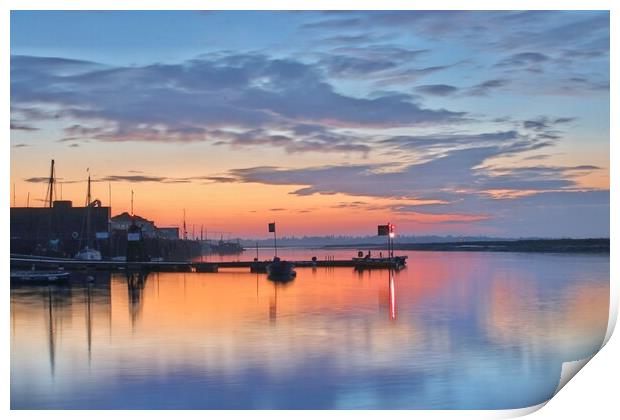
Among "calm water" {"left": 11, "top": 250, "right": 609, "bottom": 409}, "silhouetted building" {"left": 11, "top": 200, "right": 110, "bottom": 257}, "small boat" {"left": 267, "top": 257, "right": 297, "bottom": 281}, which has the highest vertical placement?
"silhouetted building" {"left": 11, "top": 200, "right": 110, "bottom": 257}

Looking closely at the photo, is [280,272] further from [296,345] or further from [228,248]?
[228,248]

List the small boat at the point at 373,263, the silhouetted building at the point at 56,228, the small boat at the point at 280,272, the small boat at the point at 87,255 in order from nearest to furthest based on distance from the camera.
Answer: the small boat at the point at 280,272, the silhouetted building at the point at 56,228, the small boat at the point at 373,263, the small boat at the point at 87,255

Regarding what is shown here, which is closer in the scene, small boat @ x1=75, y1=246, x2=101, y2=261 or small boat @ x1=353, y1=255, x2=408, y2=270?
small boat @ x1=353, y1=255, x2=408, y2=270

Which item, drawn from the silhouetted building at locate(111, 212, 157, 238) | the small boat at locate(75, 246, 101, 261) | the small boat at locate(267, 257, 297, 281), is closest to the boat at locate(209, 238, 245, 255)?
the silhouetted building at locate(111, 212, 157, 238)

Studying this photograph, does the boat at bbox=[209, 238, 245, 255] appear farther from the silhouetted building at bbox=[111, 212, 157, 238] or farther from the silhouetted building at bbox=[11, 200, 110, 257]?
the silhouetted building at bbox=[11, 200, 110, 257]

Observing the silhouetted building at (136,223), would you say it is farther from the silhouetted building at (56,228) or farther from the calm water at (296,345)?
the calm water at (296,345)

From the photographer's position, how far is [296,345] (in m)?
14.0

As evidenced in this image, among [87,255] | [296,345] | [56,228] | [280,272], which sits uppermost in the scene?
[56,228]

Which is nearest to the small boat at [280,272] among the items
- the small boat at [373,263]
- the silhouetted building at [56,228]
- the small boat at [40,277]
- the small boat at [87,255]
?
the small boat at [373,263]

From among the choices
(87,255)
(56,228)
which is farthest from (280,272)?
(87,255)

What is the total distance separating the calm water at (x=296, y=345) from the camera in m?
9.91

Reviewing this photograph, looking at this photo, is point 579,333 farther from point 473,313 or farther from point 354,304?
point 354,304

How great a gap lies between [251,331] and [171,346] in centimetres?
268

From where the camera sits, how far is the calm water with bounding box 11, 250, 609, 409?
32.5ft
